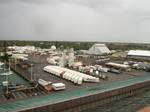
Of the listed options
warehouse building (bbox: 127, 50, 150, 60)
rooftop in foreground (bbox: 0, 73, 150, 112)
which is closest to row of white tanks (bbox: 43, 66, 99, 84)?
rooftop in foreground (bbox: 0, 73, 150, 112)

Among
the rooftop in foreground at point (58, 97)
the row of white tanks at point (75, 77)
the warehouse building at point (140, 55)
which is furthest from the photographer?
the warehouse building at point (140, 55)

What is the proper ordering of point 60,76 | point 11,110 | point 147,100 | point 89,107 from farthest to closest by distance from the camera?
1. point 60,76
2. point 147,100
3. point 89,107
4. point 11,110

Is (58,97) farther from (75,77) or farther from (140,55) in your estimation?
(140,55)

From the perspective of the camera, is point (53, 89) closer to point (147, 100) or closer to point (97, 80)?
point (97, 80)

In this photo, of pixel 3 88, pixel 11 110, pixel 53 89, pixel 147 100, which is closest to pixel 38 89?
pixel 53 89

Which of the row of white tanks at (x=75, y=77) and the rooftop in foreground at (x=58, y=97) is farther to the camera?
the row of white tanks at (x=75, y=77)

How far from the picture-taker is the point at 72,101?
3016cm

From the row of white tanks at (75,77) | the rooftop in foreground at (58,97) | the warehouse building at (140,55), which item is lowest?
the rooftop in foreground at (58,97)

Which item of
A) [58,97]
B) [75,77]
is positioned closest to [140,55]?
[75,77]

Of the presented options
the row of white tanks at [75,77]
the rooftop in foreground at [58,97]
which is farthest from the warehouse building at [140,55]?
the row of white tanks at [75,77]

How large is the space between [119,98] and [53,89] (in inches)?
437

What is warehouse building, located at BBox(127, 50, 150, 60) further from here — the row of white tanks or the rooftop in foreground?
the row of white tanks

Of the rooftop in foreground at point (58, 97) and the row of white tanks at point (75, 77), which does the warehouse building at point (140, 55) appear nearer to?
the rooftop in foreground at point (58, 97)

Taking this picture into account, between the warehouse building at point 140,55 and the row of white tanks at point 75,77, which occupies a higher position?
the warehouse building at point 140,55
